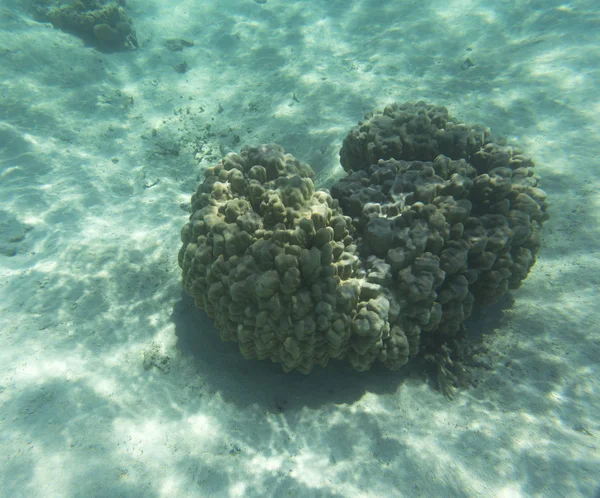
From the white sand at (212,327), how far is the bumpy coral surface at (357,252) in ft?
1.92

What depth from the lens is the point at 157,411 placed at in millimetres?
3646

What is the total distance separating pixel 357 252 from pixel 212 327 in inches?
93.5

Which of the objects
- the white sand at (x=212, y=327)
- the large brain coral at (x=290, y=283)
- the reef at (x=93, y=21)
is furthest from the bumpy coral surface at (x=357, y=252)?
the reef at (x=93, y=21)

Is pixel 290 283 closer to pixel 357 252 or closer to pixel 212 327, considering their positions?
pixel 357 252

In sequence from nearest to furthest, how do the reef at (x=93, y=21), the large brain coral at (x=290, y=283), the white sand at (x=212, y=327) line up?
the white sand at (x=212, y=327), the large brain coral at (x=290, y=283), the reef at (x=93, y=21)

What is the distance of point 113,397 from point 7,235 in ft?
15.3

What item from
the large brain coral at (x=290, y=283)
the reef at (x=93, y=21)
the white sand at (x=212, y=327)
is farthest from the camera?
the reef at (x=93, y=21)

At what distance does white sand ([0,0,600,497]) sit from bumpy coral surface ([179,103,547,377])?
59cm

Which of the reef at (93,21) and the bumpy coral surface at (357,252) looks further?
the reef at (93,21)

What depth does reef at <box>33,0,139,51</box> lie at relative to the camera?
1166cm

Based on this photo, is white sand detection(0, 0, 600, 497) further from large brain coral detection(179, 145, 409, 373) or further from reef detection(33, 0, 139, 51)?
reef detection(33, 0, 139, 51)

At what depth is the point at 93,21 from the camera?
38.5ft

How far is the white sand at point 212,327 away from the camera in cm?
305

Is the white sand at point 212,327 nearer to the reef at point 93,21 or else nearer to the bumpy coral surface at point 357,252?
the bumpy coral surface at point 357,252
